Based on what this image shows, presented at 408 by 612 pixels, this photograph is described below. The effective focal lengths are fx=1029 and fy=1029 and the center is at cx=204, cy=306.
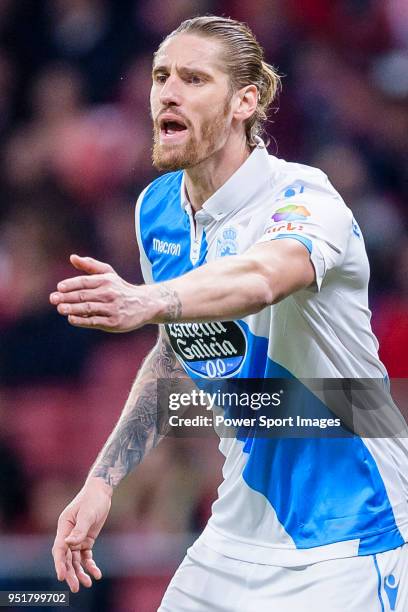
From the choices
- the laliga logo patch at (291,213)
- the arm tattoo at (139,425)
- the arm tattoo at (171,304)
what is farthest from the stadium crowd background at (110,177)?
the arm tattoo at (171,304)

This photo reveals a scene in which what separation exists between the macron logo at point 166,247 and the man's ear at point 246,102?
0.40 meters

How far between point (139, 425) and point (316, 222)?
96 cm

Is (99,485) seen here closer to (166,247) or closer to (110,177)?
(166,247)

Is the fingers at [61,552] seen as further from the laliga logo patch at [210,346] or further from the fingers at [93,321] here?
the fingers at [93,321]

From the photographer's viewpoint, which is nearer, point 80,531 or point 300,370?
→ point 300,370

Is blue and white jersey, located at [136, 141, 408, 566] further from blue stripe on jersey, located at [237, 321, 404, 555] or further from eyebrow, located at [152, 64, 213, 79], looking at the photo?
eyebrow, located at [152, 64, 213, 79]

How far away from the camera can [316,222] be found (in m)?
2.22

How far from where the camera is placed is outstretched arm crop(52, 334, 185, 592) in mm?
2580

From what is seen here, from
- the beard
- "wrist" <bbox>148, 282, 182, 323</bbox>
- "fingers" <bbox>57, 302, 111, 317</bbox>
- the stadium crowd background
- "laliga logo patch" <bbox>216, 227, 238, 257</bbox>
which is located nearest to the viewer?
"fingers" <bbox>57, 302, 111, 317</bbox>

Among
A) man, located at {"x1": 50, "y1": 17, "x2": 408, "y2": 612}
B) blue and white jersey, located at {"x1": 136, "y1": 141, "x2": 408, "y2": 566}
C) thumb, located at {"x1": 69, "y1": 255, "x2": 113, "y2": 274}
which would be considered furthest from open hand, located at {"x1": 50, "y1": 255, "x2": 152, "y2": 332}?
blue and white jersey, located at {"x1": 136, "y1": 141, "x2": 408, "y2": 566}

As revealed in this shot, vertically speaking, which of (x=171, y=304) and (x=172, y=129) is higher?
(x=172, y=129)

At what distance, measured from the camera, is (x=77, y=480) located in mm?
4441

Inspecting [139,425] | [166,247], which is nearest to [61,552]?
[139,425]

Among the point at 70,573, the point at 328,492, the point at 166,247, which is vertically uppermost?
the point at 166,247
